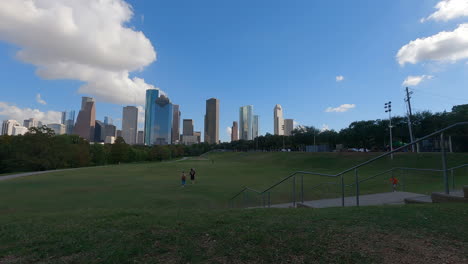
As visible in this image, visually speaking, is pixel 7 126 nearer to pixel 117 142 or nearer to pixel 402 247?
pixel 117 142

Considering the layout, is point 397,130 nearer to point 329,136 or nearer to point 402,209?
point 329,136

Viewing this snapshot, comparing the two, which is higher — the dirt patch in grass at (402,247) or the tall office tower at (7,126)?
the tall office tower at (7,126)

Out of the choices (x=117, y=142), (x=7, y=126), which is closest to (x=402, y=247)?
(x=117, y=142)

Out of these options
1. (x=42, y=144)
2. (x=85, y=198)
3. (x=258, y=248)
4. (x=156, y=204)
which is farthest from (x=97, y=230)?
(x=42, y=144)

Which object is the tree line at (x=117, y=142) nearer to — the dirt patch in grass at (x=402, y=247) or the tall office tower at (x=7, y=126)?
the dirt patch in grass at (x=402, y=247)

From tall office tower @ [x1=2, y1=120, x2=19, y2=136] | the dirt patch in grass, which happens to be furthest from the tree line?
tall office tower @ [x1=2, y1=120, x2=19, y2=136]

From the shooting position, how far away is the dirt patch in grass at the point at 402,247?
9.21 ft

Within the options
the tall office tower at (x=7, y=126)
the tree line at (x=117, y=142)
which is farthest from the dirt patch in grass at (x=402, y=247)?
the tall office tower at (x=7, y=126)

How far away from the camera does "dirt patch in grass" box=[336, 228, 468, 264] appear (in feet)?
9.21

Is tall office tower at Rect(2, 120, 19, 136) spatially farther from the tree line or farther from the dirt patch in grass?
the dirt patch in grass

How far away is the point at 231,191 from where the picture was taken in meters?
18.7

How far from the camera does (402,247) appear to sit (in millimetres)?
3096

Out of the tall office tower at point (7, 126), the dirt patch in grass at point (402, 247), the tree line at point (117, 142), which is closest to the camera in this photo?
the dirt patch in grass at point (402, 247)

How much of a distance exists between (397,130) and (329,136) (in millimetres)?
23577
